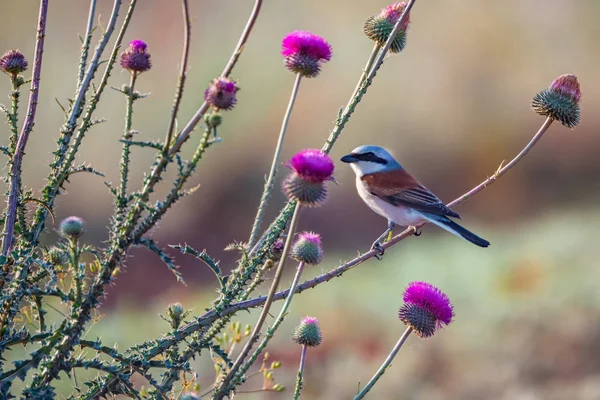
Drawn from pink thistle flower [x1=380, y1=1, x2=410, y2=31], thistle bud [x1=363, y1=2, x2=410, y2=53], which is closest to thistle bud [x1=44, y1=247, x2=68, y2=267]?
thistle bud [x1=363, y1=2, x2=410, y2=53]

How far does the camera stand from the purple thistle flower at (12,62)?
3.16 metres

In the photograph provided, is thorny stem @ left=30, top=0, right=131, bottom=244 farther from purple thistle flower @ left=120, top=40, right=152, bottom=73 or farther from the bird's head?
the bird's head

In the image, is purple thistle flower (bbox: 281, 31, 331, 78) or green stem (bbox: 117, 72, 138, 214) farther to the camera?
purple thistle flower (bbox: 281, 31, 331, 78)

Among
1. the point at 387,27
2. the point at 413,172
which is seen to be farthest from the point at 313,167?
the point at 413,172

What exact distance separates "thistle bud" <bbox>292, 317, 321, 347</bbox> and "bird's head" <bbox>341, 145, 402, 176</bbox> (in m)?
2.17

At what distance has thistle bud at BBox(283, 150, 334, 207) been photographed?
8.09 ft

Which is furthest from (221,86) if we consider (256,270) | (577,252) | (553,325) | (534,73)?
(534,73)

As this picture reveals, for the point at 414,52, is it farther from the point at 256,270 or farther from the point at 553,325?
the point at 256,270

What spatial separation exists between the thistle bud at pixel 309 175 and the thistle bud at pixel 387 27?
1446 mm

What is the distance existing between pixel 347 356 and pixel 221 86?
22.0 feet

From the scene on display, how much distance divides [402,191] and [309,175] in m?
2.89

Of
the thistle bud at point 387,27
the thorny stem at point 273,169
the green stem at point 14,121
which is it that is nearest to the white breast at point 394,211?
the thistle bud at point 387,27

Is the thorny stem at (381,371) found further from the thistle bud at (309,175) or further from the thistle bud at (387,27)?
the thistle bud at (387,27)

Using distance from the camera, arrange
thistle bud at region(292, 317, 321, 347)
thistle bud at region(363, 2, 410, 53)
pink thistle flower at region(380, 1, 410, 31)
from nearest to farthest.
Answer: thistle bud at region(292, 317, 321, 347), thistle bud at region(363, 2, 410, 53), pink thistle flower at region(380, 1, 410, 31)
